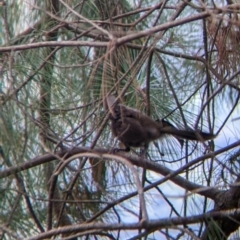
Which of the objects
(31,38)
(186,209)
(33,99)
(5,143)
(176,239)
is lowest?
(176,239)

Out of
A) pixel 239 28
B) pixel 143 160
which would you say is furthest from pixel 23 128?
pixel 239 28

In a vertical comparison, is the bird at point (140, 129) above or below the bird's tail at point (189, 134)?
above

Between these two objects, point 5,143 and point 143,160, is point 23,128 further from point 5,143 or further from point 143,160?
point 143,160

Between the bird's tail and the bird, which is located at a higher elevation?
the bird

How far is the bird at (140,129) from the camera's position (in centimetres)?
209

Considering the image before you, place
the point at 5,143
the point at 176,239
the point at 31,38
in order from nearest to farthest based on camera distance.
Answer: the point at 176,239
the point at 5,143
the point at 31,38

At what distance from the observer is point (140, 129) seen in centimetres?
218

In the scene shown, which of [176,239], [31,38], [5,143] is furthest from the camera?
[31,38]

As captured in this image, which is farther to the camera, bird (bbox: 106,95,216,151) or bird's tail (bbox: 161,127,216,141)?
bird (bbox: 106,95,216,151)

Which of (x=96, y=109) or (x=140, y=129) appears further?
(x=140, y=129)

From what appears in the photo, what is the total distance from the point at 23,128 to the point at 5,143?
74 mm

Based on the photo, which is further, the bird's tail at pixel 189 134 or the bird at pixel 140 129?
the bird at pixel 140 129

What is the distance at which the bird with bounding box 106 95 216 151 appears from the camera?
209 centimetres

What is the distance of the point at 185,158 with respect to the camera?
205 centimetres
